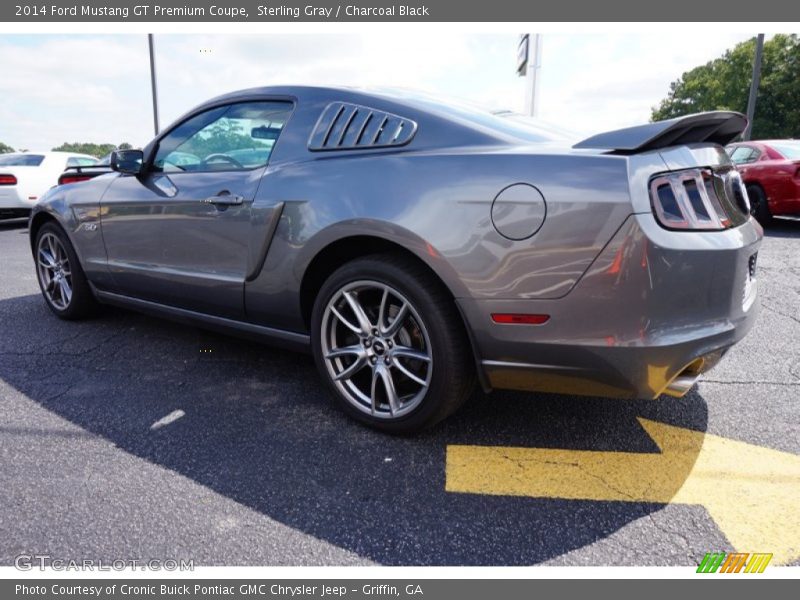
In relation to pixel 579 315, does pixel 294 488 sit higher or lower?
lower

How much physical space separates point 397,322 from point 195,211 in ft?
4.26

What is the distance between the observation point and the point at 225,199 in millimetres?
2770

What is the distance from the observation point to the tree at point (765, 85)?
140 ft

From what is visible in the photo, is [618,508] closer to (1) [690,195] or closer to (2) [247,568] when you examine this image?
(1) [690,195]

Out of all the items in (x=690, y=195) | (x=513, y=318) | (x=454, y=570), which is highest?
(x=690, y=195)

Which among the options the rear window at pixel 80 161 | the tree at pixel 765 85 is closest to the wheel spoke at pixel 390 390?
the rear window at pixel 80 161

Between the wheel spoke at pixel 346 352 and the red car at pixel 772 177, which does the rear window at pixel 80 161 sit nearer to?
the wheel spoke at pixel 346 352

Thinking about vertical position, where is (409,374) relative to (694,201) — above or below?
below

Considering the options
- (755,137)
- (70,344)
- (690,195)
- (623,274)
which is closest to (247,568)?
(623,274)

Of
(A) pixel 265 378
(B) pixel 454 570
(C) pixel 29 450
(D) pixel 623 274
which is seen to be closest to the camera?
(B) pixel 454 570

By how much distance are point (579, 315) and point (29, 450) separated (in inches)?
87.6

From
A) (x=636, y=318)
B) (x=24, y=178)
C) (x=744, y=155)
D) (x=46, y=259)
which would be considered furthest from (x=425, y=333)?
(x=24, y=178)

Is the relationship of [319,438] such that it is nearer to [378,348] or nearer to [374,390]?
[374,390]

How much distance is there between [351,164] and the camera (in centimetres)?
242
